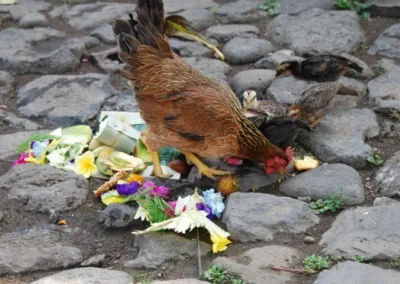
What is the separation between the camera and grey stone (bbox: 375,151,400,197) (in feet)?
14.7

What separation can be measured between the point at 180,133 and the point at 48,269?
1322 millimetres

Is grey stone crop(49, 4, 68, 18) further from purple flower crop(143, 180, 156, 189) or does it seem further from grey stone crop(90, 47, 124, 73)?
purple flower crop(143, 180, 156, 189)

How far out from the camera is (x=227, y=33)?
23.2ft

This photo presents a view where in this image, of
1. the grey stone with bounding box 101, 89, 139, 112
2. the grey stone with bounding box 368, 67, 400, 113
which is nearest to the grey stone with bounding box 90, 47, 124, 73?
the grey stone with bounding box 101, 89, 139, 112

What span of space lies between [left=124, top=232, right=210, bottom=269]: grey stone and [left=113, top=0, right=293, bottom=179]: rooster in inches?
31.8

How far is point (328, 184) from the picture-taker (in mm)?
4570

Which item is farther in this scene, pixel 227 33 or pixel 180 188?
pixel 227 33

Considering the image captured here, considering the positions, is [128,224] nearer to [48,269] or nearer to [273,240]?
[48,269]

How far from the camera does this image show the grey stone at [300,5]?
744 cm

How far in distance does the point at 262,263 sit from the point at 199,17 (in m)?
4.16

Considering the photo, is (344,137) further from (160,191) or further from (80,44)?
(80,44)

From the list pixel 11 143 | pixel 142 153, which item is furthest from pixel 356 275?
pixel 11 143

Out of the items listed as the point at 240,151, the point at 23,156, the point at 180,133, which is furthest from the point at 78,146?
the point at 240,151

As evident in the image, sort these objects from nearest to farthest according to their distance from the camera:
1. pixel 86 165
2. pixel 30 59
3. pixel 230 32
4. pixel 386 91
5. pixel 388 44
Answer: pixel 86 165 < pixel 386 91 < pixel 30 59 < pixel 388 44 < pixel 230 32
